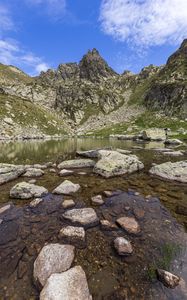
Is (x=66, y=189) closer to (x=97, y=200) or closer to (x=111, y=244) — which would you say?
(x=97, y=200)

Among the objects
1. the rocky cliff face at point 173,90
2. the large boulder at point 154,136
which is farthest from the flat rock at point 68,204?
the rocky cliff face at point 173,90

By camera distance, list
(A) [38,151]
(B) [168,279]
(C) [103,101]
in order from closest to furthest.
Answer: (B) [168,279]
(A) [38,151]
(C) [103,101]

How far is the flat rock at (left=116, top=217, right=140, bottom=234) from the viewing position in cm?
835

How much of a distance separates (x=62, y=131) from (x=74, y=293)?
11798 centimetres

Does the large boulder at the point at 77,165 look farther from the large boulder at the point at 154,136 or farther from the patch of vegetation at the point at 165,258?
the large boulder at the point at 154,136

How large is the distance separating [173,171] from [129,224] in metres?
9.97

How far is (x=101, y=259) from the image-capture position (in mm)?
6730

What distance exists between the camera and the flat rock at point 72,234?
25.2 ft

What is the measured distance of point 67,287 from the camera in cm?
517

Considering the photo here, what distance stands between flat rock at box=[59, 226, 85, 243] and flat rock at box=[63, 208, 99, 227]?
0.72 meters

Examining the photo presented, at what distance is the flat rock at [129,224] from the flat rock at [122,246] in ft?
3.21

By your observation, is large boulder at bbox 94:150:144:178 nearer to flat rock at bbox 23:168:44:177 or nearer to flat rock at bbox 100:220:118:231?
flat rock at bbox 23:168:44:177

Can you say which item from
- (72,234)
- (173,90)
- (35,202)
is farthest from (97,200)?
(173,90)

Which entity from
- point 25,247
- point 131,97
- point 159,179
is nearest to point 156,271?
point 25,247
